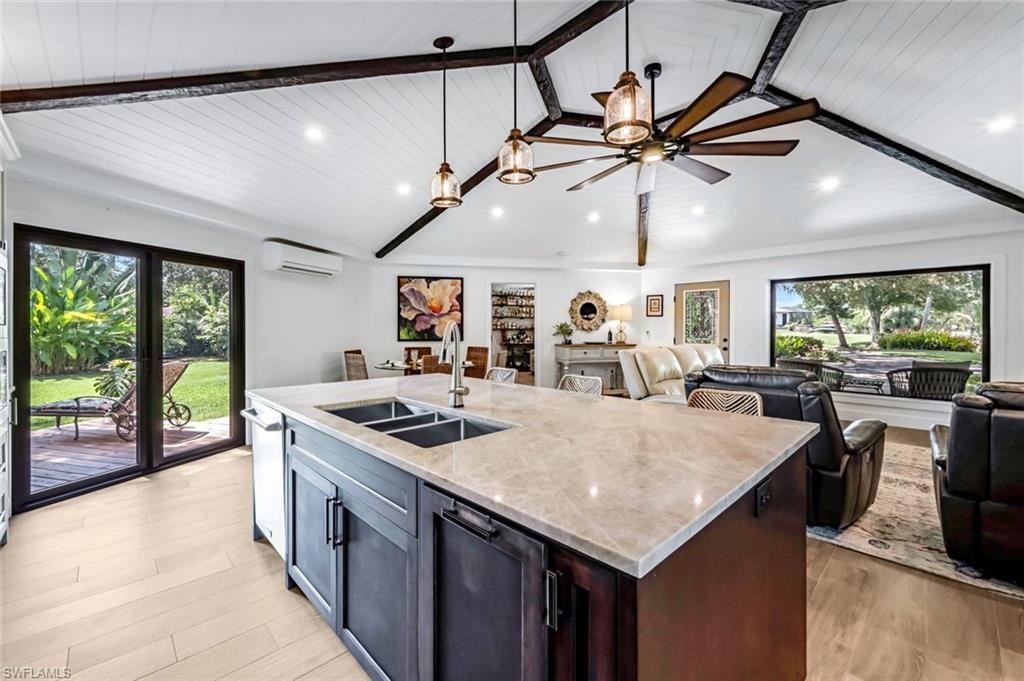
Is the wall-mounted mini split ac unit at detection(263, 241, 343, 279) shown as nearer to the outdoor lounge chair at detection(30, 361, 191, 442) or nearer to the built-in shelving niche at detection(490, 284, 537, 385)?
the outdoor lounge chair at detection(30, 361, 191, 442)

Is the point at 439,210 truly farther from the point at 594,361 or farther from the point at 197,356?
the point at 594,361

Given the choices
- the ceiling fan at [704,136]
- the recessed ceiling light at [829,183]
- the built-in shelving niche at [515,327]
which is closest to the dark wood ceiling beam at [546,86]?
the ceiling fan at [704,136]

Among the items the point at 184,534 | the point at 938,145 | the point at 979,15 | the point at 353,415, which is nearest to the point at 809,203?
the point at 938,145

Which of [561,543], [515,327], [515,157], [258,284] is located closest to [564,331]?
[515,327]

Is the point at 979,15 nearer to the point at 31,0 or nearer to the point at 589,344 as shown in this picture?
the point at 31,0

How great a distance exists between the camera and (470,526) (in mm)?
1017

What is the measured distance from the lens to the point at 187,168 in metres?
3.52

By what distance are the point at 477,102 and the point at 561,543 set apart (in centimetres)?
382

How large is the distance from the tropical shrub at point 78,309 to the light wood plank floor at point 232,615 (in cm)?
125

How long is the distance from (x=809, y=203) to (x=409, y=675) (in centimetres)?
615

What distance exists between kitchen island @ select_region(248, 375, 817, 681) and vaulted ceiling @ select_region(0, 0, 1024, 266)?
2.21m

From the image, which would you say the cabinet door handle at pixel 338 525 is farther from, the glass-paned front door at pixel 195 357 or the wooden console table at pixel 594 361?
the wooden console table at pixel 594 361

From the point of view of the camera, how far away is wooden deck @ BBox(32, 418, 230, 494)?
324 centimetres

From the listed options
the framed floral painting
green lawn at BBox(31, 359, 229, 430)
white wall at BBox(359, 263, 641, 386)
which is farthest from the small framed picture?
green lawn at BBox(31, 359, 229, 430)
